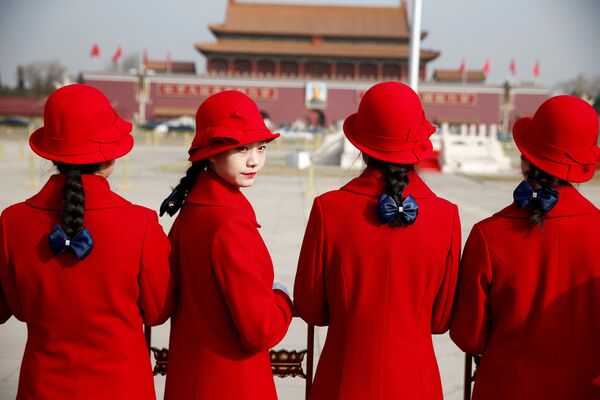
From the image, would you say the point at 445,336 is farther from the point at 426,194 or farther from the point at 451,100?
the point at 451,100

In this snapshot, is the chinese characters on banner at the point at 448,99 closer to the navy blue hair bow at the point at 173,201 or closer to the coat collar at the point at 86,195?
the navy blue hair bow at the point at 173,201

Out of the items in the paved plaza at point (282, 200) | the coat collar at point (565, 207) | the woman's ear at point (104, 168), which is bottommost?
the paved plaza at point (282, 200)

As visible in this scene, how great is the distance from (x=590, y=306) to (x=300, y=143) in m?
32.1

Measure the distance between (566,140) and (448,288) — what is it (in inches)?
18.7

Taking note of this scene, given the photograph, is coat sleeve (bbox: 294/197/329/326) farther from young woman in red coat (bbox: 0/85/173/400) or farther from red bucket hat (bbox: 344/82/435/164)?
young woman in red coat (bbox: 0/85/173/400)

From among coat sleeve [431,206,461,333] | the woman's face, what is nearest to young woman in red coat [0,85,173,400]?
the woman's face

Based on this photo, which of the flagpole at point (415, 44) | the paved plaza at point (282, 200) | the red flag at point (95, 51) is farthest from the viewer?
the red flag at point (95, 51)

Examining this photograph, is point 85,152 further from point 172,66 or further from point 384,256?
point 172,66

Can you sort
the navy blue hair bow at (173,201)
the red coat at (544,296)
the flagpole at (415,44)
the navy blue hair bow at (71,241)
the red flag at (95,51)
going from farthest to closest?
the red flag at (95,51) → the flagpole at (415,44) → the navy blue hair bow at (173,201) → the red coat at (544,296) → the navy blue hair bow at (71,241)

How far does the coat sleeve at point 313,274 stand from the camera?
177cm

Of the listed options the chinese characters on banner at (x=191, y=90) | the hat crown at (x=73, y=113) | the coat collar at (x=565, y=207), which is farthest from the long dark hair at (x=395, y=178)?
the chinese characters on banner at (x=191, y=90)

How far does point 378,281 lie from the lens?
1.73 metres

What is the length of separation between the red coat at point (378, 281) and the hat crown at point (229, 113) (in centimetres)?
27

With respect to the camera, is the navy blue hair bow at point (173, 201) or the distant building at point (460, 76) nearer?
the navy blue hair bow at point (173, 201)
